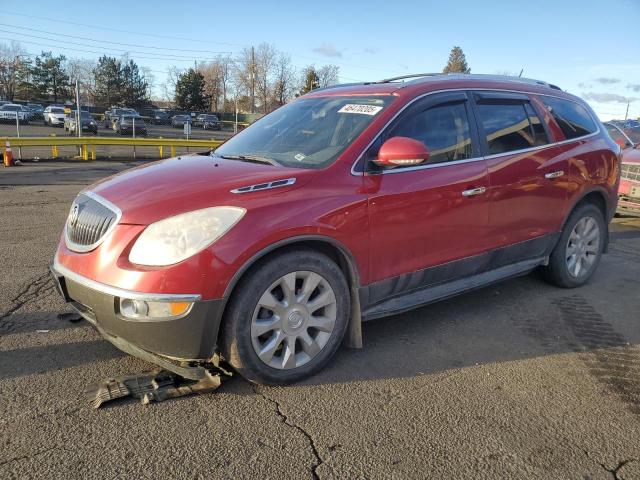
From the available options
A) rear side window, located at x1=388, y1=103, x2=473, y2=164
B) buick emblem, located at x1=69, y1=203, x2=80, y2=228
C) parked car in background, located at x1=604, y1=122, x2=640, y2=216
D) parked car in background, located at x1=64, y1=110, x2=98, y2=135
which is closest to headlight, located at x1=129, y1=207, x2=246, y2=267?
buick emblem, located at x1=69, y1=203, x2=80, y2=228

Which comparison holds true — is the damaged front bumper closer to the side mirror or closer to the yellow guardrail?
the side mirror

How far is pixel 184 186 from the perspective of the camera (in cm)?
304

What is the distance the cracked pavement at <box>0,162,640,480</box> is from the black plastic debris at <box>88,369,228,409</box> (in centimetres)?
6

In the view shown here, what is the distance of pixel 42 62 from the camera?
241 feet

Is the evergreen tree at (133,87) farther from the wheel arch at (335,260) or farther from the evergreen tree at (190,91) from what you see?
the wheel arch at (335,260)

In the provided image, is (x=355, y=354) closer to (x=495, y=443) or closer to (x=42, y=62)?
(x=495, y=443)

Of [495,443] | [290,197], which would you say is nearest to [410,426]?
[495,443]

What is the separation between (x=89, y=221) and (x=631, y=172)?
8762 millimetres

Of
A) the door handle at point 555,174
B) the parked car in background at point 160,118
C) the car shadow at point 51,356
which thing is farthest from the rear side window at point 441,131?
the parked car in background at point 160,118

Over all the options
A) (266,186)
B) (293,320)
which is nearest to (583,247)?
(293,320)

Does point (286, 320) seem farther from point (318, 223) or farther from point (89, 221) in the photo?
point (89, 221)

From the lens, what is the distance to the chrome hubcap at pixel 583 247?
509 centimetres

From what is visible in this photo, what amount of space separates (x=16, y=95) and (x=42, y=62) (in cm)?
653

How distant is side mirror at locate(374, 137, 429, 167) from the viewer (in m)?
3.29
